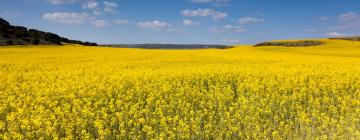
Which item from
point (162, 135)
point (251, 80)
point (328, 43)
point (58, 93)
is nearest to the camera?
point (162, 135)

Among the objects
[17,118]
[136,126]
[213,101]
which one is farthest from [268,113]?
[17,118]

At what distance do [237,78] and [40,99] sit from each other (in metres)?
7.08

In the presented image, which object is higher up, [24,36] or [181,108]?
[24,36]

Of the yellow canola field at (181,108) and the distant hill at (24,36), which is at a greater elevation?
the distant hill at (24,36)

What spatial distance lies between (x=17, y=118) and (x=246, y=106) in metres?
5.11

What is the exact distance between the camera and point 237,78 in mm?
15172

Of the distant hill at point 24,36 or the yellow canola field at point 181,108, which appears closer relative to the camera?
the yellow canola field at point 181,108

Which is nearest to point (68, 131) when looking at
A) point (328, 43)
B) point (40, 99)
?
point (40, 99)

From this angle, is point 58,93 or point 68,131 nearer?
point 68,131

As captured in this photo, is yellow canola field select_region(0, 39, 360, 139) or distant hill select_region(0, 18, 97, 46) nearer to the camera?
yellow canola field select_region(0, 39, 360, 139)

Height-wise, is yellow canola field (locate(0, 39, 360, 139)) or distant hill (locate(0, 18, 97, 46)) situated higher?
distant hill (locate(0, 18, 97, 46))

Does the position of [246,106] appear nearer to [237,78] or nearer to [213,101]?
[213,101]

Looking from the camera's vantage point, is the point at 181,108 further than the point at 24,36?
No

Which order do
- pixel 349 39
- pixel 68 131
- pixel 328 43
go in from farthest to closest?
pixel 349 39 < pixel 328 43 < pixel 68 131
